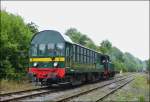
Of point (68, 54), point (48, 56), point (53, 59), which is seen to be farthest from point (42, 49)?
point (68, 54)

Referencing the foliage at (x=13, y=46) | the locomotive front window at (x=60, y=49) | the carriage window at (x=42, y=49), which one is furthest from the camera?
the foliage at (x=13, y=46)

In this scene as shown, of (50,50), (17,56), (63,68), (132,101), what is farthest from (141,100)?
(17,56)

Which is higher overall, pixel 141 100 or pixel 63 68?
pixel 63 68

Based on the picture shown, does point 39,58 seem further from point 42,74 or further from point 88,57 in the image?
point 88,57

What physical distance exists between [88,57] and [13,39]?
5841 mm

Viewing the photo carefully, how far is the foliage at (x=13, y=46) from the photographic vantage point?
25.5 metres

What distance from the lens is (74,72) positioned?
24.0 meters

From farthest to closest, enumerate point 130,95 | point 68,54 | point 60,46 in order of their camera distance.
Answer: point 68,54, point 60,46, point 130,95

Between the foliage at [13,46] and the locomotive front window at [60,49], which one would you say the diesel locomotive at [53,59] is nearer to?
the locomotive front window at [60,49]

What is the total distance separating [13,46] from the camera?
2584cm

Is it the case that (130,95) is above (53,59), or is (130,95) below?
below

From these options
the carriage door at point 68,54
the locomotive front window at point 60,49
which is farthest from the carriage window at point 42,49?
the carriage door at point 68,54

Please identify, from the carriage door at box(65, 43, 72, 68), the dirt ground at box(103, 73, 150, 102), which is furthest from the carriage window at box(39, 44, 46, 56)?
the dirt ground at box(103, 73, 150, 102)

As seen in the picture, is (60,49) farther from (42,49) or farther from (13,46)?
(13,46)
